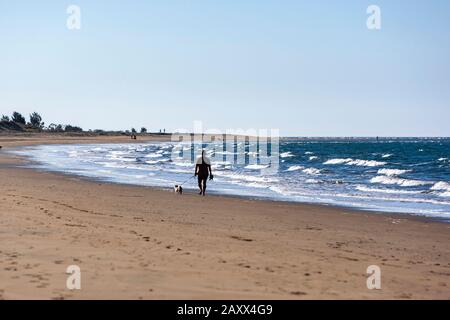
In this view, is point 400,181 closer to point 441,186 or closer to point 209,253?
point 441,186

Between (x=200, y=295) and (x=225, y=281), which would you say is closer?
(x=200, y=295)

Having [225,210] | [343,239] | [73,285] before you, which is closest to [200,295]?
[73,285]

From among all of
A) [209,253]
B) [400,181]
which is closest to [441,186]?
[400,181]

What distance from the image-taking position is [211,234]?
36.4 ft

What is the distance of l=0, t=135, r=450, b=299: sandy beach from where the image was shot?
6766 mm

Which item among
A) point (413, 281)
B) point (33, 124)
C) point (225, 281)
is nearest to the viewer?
point (225, 281)

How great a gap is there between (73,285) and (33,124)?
154 meters

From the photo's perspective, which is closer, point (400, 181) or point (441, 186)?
point (441, 186)

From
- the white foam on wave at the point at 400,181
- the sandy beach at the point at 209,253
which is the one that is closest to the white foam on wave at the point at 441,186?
the white foam on wave at the point at 400,181

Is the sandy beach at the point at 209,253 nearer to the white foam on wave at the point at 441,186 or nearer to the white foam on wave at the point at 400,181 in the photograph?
the white foam on wave at the point at 441,186

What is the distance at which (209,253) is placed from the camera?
886 centimetres

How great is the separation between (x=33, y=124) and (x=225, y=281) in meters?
154

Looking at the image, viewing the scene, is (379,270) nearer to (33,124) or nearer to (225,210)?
(225,210)

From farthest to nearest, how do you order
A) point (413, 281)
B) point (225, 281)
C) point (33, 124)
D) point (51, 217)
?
point (33, 124), point (51, 217), point (413, 281), point (225, 281)
